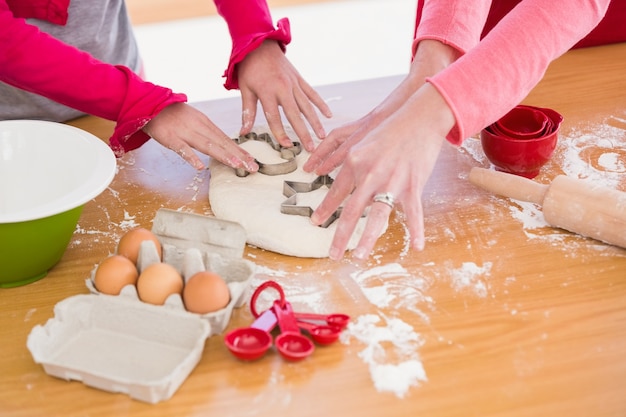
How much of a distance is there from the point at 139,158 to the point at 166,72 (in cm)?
Answer: 242

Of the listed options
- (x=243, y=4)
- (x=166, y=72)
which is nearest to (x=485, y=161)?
(x=243, y=4)

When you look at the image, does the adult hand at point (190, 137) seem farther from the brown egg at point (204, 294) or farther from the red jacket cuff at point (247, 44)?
the brown egg at point (204, 294)

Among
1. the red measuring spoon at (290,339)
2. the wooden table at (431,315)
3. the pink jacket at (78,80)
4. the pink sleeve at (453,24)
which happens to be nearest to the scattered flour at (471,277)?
the wooden table at (431,315)

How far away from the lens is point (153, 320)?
96 cm

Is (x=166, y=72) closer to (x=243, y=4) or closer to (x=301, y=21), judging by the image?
(x=301, y=21)

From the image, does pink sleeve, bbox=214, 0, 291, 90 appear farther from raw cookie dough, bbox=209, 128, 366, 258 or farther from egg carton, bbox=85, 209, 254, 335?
egg carton, bbox=85, 209, 254, 335

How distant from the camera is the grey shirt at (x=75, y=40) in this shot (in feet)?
4.99

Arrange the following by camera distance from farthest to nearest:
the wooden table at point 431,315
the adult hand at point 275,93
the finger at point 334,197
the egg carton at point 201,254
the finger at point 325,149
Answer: the adult hand at point 275,93 → the finger at point 325,149 → the finger at point 334,197 → the egg carton at point 201,254 → the wooden table at point 431,315

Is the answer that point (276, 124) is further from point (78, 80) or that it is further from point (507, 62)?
point (507, 62)

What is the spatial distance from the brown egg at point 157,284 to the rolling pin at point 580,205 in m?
0.60

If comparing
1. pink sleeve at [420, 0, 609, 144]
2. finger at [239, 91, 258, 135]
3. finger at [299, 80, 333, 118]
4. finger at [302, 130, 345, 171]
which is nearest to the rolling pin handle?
pink sleeve at [420, 0, 609, 144]

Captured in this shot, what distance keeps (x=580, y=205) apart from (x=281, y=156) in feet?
1.81

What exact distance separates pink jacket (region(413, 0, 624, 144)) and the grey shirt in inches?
32.6

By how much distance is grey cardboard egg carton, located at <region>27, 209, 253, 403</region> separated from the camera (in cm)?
90
